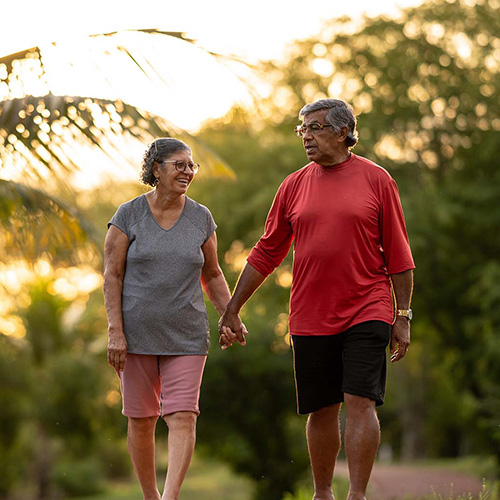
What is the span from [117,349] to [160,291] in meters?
0.37

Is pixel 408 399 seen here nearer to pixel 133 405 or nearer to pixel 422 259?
pixel 422 259

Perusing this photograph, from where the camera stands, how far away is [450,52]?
20078 mm

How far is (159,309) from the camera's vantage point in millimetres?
4961

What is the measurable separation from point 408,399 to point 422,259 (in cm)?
2106

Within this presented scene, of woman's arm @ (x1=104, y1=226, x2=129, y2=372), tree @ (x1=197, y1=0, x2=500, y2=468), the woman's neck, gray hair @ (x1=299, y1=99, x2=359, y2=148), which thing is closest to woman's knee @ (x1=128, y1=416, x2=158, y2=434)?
woman's arm @ (x1=104, y1=226, x2=129, y2=372)

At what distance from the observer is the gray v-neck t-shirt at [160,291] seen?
4.96 m

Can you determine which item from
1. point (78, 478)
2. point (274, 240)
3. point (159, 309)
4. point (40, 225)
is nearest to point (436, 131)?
point (40, 225)

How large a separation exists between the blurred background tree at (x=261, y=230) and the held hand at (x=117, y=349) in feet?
9.19

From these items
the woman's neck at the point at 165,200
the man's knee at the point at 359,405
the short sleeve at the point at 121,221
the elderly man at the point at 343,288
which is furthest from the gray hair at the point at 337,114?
the man's knee at the point at 359,405

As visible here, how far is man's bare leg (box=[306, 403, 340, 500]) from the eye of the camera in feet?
16.5

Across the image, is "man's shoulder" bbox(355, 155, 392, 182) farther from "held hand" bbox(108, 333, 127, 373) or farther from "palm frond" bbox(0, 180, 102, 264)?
"palm frond" bbox(0, 180, 102, 264)

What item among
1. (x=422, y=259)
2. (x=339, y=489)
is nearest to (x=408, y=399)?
→ (x=422, y=259)

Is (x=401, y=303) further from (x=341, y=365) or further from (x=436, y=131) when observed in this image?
(x=436, y=131)

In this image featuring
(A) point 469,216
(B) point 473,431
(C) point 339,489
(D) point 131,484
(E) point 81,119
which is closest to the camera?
(E) point 81,119
